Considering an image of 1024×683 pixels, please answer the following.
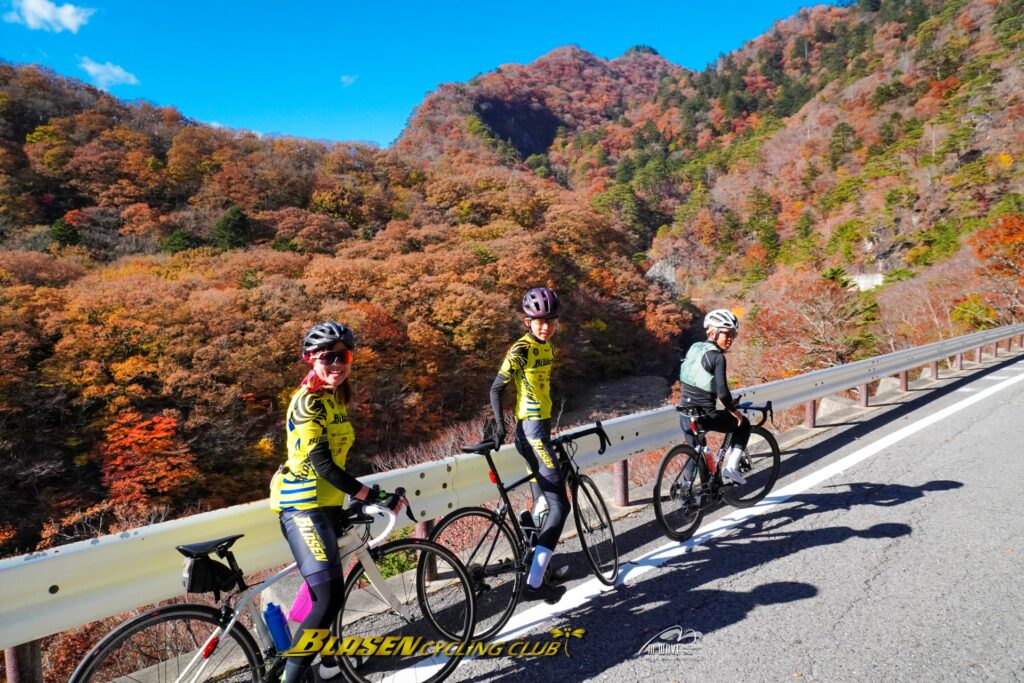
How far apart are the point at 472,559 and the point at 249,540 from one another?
3.80 feet

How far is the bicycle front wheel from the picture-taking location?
1.75 metres

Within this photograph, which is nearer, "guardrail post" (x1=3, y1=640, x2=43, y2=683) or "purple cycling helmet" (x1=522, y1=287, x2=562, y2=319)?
"guardrail post" (x1=3, y1=640, x2=43, y2=683)

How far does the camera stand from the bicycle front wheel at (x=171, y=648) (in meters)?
1.75

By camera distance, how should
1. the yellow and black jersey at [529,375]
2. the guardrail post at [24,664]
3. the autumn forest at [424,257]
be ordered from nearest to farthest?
the guardrail post at [24,664], the yellow and black jersey at [529,375], the autumn forest at [424,257]

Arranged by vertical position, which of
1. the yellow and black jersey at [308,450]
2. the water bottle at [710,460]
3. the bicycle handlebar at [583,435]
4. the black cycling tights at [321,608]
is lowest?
the water bottle at [710,460]

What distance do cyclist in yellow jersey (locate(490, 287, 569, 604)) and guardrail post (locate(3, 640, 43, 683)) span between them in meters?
2.18

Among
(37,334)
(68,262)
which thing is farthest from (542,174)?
(37,334)

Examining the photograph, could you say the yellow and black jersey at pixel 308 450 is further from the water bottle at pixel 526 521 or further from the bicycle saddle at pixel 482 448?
the water bottle at pixel 526 521

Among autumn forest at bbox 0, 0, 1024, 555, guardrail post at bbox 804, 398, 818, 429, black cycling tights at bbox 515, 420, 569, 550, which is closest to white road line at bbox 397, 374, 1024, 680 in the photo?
black cycling tights at bbox 515, 420, 569, 550

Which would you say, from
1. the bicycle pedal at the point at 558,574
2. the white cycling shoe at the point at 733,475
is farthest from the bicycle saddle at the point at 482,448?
the white cycling shoe at the point at 733,475

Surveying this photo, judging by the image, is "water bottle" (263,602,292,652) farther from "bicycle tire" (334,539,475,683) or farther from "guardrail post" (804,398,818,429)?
"guardrail post" (804,398,818,429)

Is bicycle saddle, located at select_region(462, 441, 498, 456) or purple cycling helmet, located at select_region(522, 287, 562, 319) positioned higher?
purple cycling helmet, located at select_region(522, 287, 562, 319)

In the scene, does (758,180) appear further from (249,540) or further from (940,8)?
(249,540)

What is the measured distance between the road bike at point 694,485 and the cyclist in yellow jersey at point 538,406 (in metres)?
0.96
